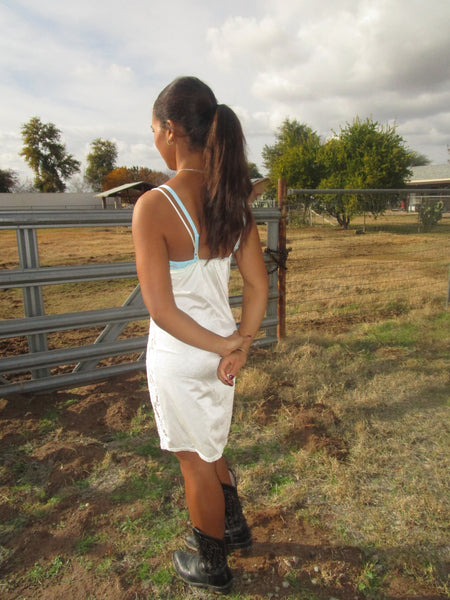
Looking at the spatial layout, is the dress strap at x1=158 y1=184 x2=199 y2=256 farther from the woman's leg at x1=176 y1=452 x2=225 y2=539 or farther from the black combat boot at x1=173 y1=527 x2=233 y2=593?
Result: the black combat boot at x1=173 y1=527 x2=233 y2=593

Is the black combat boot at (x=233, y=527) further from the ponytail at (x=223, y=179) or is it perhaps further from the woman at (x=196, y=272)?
the ponytail at (x=223, y=179)

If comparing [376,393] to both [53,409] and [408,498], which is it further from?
[53,409]

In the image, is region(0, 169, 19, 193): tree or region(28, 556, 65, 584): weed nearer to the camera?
region(28, 556, 65, 584): weed

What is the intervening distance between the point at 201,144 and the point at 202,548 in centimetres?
160

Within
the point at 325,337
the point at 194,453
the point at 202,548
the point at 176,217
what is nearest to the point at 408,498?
the point at 202,548

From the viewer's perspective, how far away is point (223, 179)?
138 centimetres

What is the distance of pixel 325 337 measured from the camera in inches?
191

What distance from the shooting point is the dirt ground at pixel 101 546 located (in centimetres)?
171

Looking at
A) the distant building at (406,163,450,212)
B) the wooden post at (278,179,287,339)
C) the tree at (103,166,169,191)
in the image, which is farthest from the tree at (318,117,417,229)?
the tree at (103,166,169,191)

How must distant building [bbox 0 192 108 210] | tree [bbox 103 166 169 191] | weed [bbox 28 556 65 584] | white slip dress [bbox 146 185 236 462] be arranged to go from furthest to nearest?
tree [bbox 103 166 169 191], distant building [bbox 0 192 108 210], weed [bbox 28 556 65 584], white slip dress [bbox 146 185 236 462]

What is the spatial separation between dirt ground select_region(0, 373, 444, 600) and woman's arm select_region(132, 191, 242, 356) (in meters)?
1.18

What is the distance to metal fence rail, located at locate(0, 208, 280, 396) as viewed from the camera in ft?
10.0

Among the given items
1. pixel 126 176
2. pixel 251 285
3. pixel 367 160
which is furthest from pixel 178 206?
pixel 126 176

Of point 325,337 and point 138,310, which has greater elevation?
point 138,310
